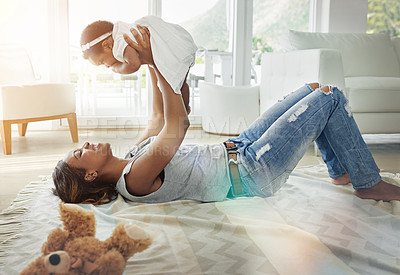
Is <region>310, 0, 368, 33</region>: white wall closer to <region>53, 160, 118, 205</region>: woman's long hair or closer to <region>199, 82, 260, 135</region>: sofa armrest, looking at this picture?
<region>199, 82, 260, 135</region>: sofa armrest

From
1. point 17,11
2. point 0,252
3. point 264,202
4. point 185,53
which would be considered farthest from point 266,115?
point 17,11

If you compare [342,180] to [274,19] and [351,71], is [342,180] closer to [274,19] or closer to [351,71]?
[351,71]

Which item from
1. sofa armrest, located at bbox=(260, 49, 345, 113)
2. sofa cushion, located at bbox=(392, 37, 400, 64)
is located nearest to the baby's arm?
sofa armrest, located at bbox=(260, 49, 345, 113)

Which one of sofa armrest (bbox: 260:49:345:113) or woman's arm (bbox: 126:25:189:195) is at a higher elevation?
sofa armrest (bbox: 260:49:345:113)

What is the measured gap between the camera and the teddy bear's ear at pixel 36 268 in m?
0.98

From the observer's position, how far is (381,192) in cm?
152

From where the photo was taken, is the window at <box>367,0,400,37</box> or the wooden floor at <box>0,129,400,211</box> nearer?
the wooden floor at <box>0,129,400,211</box>

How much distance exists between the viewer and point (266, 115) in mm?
1679

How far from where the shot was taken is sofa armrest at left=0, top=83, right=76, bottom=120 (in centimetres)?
282

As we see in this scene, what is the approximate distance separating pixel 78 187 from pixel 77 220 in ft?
0.53

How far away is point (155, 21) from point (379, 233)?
A: 0.97 meters

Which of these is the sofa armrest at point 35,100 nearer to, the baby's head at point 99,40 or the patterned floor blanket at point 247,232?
the patterned floor blanket at point 247,232

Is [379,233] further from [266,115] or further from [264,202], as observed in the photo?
[266,115]

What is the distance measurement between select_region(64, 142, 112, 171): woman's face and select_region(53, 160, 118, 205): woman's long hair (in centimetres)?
2
